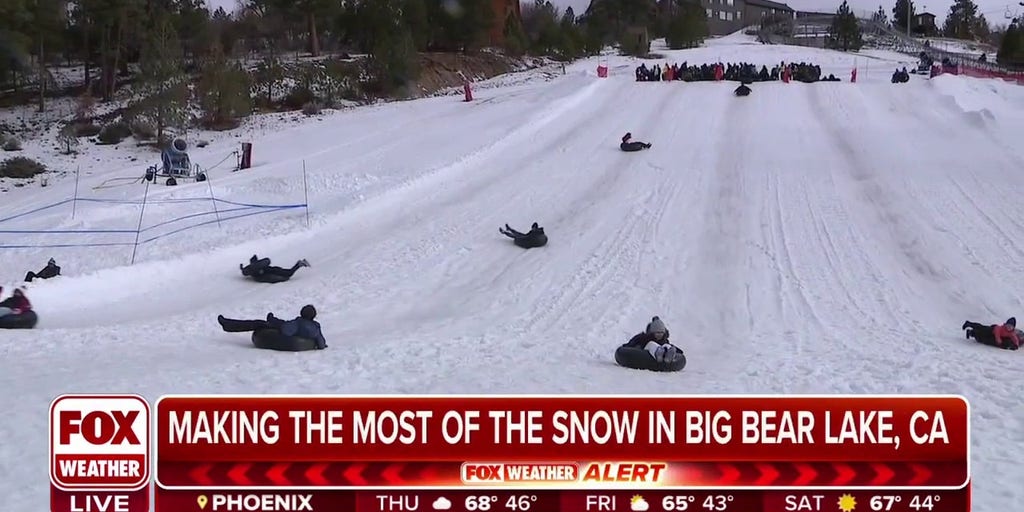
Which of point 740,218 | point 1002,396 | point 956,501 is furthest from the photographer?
point 740,218

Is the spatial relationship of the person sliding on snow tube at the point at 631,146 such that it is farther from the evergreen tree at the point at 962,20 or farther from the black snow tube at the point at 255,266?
the evergreen tree at the point at 962,20

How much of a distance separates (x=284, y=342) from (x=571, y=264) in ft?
21.8

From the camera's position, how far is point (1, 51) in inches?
1518

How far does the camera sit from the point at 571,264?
50.5 ft

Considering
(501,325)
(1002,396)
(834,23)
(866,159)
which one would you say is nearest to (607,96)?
(866,159)

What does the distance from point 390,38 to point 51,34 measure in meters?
17.1

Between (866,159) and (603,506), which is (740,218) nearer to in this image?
(866,159)

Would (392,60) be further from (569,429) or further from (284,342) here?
(569,429)

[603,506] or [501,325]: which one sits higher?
[603,506]

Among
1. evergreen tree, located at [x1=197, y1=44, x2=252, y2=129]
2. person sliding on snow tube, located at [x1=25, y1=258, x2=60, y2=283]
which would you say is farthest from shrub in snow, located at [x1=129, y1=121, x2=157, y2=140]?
person sliding on snow tube, located at [x1=25, y1=258, x2=60, y2=283]

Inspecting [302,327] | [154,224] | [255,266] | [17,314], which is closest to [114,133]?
[154,224]

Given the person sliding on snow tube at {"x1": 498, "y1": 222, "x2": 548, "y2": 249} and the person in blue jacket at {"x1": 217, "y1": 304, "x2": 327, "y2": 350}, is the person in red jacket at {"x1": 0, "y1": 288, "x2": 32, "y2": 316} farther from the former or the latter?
the person sliding on snow tube at {"x1": 498, "y1": 222, "x2": 548, "y2": 249}

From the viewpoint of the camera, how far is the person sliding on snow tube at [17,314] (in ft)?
36.7

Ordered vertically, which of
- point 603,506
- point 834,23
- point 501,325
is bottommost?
point 501,325
